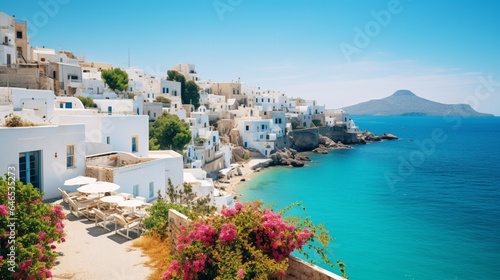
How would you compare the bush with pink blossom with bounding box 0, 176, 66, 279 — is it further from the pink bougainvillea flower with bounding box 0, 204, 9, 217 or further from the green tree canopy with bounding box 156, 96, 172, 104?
the green tree canopy with bounding box 156, 96, 172, 104

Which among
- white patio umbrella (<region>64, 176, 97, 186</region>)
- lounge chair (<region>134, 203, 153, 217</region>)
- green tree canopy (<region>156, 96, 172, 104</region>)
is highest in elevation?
green tree canopy (<region>156, 96, 172, 104</region>)

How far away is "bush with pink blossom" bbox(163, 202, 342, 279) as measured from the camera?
21.9 ft

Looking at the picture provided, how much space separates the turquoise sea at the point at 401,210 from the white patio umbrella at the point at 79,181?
26.3 feet

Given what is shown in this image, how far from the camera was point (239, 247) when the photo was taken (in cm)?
692

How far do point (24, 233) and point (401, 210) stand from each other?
37797mm

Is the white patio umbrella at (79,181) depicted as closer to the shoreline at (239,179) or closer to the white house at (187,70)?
the shoreline at (239,179)

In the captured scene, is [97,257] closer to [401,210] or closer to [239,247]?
[239,247]

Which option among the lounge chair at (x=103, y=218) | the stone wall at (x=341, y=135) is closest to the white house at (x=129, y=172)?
the lounge chair at (x=103, y=218)

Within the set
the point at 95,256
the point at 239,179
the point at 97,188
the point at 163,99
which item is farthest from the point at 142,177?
the point at 163,99

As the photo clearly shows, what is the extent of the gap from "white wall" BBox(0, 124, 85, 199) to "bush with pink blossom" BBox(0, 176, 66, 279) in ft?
18.0

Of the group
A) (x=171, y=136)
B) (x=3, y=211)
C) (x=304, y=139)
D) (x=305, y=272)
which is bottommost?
(x=304, y=139)

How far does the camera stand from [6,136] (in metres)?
12.4

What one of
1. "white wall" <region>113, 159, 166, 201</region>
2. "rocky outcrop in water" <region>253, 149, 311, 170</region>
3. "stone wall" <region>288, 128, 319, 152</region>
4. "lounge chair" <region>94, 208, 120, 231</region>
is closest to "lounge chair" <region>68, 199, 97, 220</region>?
"lounge chair" <region>94, 208, 120, 231</region>

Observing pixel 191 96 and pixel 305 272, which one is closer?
pixel 305 272
